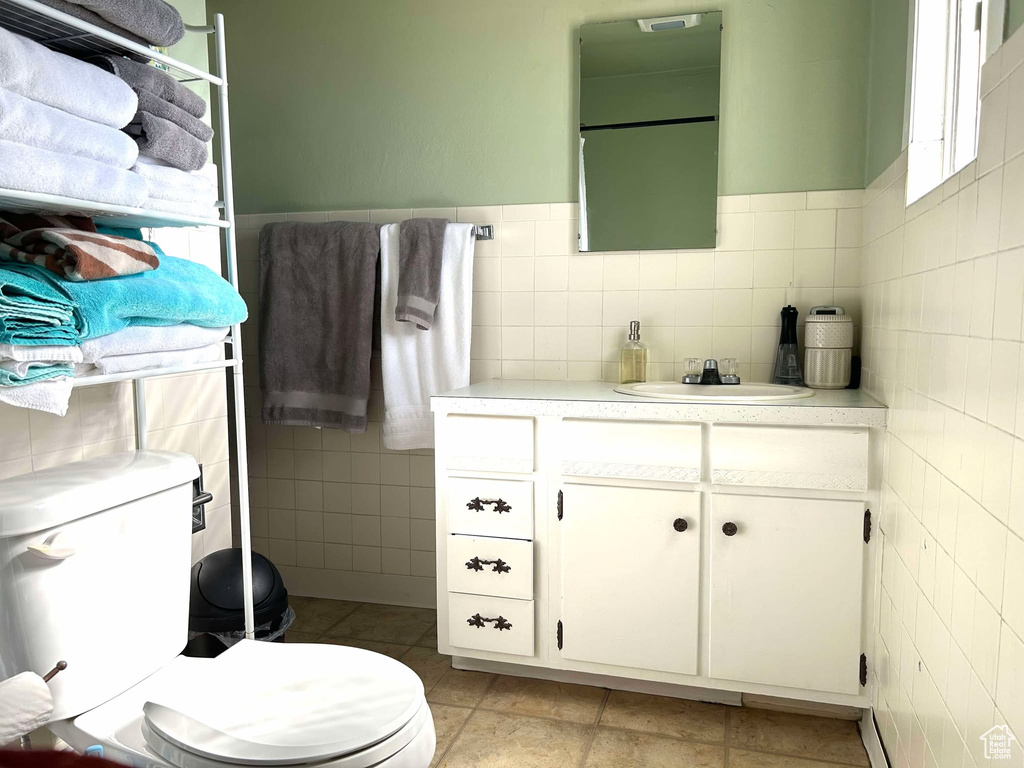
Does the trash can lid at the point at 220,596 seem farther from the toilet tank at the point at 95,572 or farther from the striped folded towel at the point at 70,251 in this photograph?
the striped folded towel at the point at 70,251

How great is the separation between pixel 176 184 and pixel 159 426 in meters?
0.67

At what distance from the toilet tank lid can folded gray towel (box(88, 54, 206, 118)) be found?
0.69 metres

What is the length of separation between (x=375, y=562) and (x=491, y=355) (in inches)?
34.3

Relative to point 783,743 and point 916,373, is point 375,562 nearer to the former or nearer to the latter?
point 783,743

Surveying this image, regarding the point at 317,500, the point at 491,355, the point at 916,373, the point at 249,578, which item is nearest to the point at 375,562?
the point at 317,500

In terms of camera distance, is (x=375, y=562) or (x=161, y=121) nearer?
(x=161, y=121)

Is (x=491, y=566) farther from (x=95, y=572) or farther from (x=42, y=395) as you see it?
(x=42, y=395)

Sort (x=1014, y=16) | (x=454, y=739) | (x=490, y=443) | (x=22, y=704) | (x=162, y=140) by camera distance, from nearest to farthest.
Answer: (x=1014, y=16) → (x=22, y=704) → (x=162, y=140) → (x=454, y=739) → (x=490, y=443)

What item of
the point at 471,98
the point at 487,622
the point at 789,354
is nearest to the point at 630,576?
the point at 487,622

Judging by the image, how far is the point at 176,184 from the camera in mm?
1539

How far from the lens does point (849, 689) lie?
1.87 metres

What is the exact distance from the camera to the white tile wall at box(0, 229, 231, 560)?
5.14 ft

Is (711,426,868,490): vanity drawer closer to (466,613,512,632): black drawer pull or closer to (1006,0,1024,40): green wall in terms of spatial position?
(466,613,512,632): black drawer pull

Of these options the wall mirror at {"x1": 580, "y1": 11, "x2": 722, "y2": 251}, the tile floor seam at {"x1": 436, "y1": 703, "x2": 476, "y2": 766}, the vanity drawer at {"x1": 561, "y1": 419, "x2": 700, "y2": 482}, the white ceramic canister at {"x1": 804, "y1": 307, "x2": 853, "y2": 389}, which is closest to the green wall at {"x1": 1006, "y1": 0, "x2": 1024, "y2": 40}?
the vanity drawer at {"x1": 561, "y1": 419, "x2": 700, "y2": 482}
